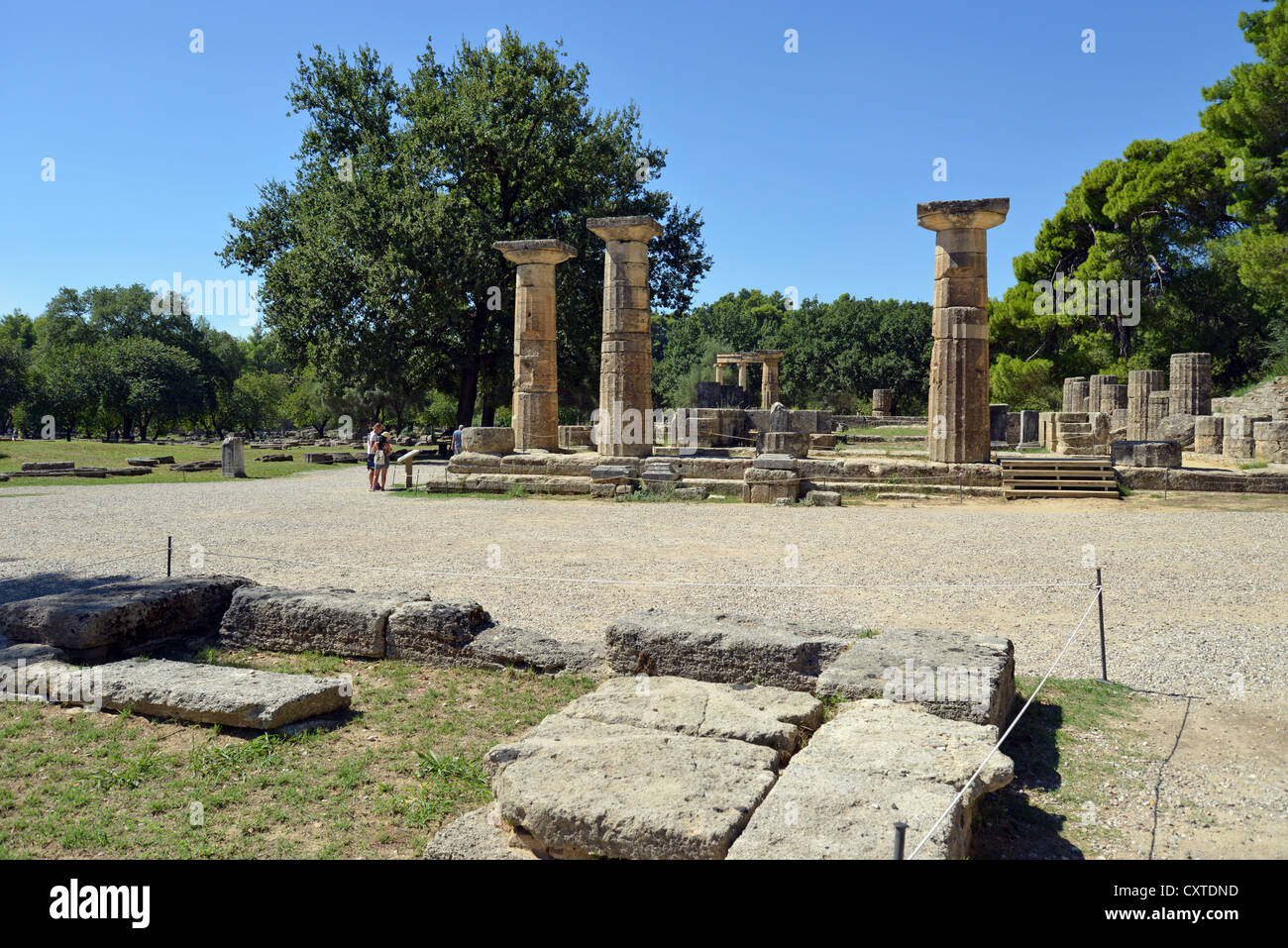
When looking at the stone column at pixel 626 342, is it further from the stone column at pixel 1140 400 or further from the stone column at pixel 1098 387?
the stone column at pixel 1098 387

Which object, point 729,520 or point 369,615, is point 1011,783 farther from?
point 729,520

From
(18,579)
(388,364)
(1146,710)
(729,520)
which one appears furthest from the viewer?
(388,364)

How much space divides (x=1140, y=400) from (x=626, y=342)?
729 inches

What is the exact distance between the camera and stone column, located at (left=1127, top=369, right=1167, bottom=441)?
87.5 ft

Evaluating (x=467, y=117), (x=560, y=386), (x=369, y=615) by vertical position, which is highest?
(x=467, y=117)

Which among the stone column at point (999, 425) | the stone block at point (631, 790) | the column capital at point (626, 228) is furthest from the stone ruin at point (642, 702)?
the stone column at point (999, 425)

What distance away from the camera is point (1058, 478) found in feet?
49.8

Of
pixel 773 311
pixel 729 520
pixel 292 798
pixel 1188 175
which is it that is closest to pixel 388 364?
pixel 729 520

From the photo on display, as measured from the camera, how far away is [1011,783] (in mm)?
3971

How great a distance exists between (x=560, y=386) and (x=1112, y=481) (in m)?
19.2

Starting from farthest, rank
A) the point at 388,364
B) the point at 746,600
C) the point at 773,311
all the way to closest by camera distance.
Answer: the point at 773,311 < the point at 388,364 < the point at 746,600

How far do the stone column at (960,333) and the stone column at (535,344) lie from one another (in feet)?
27.2

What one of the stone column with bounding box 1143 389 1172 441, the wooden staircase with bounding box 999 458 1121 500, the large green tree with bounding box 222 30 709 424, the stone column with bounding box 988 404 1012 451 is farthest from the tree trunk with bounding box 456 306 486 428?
the stone column with bounding box 1143 389 1172 441

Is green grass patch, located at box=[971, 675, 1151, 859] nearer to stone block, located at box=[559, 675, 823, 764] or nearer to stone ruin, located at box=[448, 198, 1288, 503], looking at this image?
stone block, located at box=[559, 675, 823, 764]
